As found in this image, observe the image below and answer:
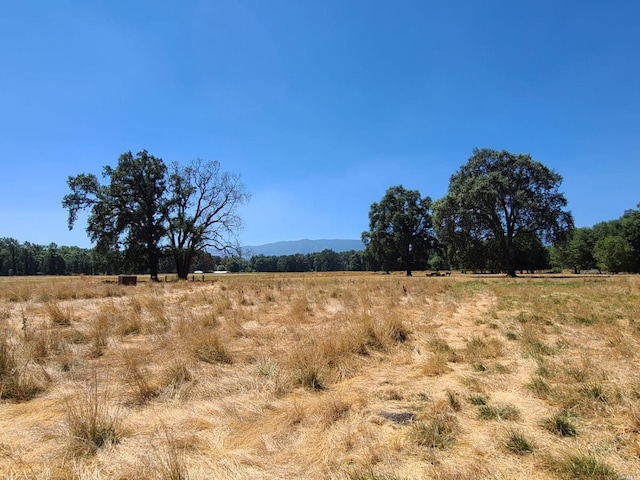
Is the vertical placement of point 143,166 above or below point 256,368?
above

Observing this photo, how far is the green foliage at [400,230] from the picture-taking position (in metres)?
55.9

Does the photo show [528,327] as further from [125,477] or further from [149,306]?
[149,306]

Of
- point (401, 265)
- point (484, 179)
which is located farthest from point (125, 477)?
point (401, 265)

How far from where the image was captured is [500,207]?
3756cm

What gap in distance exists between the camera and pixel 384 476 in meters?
2.64

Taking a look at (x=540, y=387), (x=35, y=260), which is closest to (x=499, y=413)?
(x=540, y=387)

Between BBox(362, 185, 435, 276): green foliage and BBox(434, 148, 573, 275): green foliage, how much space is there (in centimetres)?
1544

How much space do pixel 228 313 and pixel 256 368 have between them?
533 cm

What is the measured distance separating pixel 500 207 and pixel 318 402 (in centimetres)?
3887

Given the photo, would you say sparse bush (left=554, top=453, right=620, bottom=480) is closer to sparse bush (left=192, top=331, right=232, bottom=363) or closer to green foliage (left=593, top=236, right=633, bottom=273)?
sparse bush (left=192, top=331, right=232, bottom=363)

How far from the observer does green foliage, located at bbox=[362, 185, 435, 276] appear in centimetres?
5589

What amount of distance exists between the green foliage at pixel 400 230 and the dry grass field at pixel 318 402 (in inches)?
1888

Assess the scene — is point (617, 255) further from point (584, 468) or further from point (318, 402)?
point (318, 402)

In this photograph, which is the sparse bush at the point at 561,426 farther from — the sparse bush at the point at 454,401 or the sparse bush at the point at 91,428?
the sparse bush at the point at 91,428
